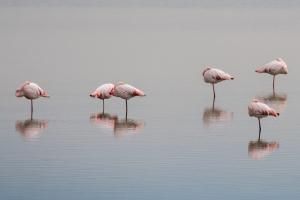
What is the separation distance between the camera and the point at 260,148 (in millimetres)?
14086

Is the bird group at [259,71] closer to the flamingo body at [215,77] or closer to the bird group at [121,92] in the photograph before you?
the flamingo body at [215,77]

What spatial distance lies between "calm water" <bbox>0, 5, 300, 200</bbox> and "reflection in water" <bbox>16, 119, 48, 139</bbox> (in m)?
0.03

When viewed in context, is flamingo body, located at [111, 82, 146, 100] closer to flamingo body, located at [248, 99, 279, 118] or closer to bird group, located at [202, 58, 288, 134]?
bird group, located at [202, 58, 288, 134]

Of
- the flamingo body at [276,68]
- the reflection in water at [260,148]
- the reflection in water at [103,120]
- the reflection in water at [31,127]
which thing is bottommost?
the reflection in water at [260,148]

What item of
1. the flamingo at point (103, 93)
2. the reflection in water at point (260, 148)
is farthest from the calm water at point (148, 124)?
the flamingo at point (103, 93)

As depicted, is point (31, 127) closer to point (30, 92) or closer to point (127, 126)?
point (127, 126)

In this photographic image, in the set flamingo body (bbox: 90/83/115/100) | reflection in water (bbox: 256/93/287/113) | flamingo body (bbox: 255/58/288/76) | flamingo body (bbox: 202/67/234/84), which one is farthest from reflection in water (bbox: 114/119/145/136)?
flamingo body (bbox: 255/58/288/76)

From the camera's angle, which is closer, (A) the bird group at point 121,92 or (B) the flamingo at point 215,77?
(A) the bird group at point 121,92

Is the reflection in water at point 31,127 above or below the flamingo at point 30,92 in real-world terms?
below

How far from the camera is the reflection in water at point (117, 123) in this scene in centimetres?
1541

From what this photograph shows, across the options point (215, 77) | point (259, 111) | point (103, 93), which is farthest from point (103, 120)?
point (215, 77)

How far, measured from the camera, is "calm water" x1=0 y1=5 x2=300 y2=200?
38.8 feet

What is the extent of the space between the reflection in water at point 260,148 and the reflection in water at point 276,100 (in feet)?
10.4

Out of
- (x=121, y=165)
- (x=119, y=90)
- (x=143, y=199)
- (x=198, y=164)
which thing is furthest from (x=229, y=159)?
(x=119, y=90)
